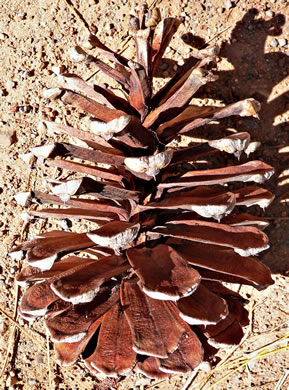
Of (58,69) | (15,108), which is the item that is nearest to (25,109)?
(15,108)

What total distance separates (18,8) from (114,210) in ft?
2.59

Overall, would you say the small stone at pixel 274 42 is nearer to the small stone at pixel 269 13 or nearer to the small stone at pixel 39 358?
the small stone at pixel 269 13

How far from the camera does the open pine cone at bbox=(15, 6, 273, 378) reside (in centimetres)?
87

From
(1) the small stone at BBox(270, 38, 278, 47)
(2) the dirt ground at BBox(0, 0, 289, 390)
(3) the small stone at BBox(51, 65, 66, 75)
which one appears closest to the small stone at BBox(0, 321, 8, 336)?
(2) the dirt ground at BBox(0, 0, 289, 390)

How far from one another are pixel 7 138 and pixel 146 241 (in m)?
0.64

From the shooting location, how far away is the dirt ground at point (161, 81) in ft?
4.13

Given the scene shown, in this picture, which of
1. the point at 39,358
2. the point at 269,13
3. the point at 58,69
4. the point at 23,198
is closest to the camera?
the point at 23,198

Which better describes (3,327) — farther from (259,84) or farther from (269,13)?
(269,13)

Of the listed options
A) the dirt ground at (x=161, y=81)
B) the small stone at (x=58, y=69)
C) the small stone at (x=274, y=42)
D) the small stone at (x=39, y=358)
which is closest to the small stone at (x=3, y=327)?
the dirt ground at (x=161, y=81)

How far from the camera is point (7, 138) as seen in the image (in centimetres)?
138

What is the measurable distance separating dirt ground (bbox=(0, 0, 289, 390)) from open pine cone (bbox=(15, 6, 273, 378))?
28 centimetres

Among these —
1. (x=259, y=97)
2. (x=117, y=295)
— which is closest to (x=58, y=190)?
(x=117, y=295)

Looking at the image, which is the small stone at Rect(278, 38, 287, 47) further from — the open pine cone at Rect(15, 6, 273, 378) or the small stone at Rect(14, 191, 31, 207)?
the small stone at Rect(14, 191, 31, 207)

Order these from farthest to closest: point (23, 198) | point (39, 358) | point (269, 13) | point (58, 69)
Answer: point (39, 358) < point (58, 69) < point (269, 13) < point (23, 198)
